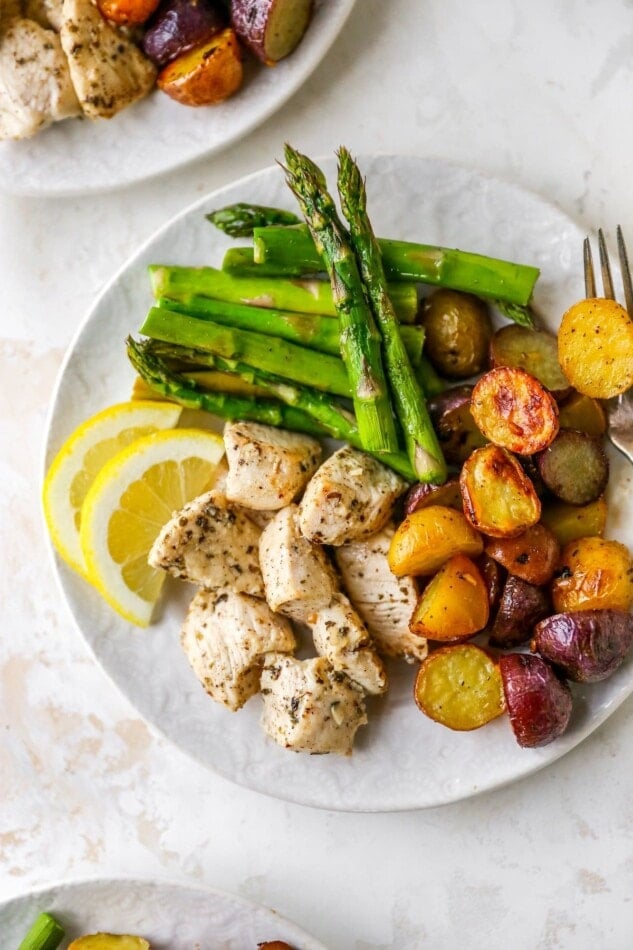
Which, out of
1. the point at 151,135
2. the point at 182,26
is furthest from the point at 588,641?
the point at 182,26

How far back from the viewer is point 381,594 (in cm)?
308

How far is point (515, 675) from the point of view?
9.41 feet

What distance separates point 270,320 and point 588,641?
1.33 metres

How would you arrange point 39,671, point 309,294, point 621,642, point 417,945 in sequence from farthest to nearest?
point 39,671
point 417,945
point 309,294
point 621,642

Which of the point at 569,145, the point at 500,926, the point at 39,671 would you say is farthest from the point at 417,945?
the point at 569,145

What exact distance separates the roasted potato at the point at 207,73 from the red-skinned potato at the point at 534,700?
6.41 feet

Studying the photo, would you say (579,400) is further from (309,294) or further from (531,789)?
(531,789)

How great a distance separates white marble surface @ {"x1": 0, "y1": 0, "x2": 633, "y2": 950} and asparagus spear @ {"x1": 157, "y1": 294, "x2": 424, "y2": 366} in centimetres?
48

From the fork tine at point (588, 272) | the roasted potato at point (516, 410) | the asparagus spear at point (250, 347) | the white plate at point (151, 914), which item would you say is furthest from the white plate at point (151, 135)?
the white plate at point (151, 914)

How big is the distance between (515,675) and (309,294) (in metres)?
1.29

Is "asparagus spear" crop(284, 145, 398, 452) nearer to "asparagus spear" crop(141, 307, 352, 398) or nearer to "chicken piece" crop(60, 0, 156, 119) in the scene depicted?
"asparagus spear" crop(141, 307, 352, 398)

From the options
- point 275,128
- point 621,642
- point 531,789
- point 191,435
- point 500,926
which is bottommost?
point 500,926

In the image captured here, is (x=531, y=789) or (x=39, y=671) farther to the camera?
(x=39, y=671)

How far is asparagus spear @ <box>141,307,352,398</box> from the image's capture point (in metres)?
3.08
